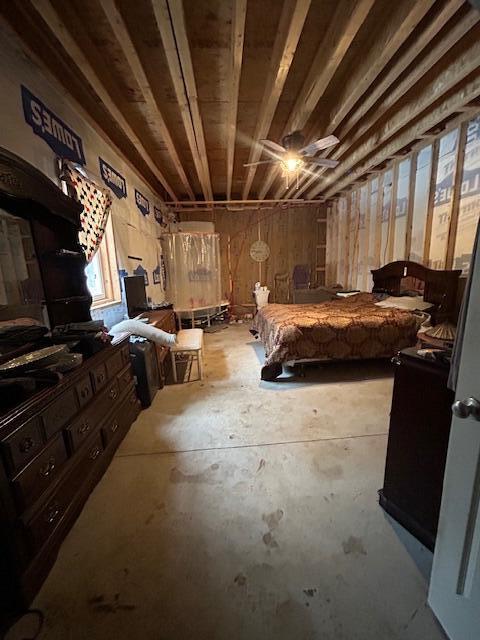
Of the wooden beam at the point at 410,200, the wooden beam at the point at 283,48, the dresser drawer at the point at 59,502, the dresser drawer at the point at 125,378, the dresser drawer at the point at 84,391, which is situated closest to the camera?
the dresser drawer at the point at 59,502

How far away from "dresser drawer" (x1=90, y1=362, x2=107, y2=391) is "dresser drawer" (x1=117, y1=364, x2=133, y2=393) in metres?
0.24

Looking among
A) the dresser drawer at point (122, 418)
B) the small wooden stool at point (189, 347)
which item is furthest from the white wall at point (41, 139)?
the dresser drawer at point (122, 418)

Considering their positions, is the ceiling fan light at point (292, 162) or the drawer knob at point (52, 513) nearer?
the drawer knob at point (52, 513)

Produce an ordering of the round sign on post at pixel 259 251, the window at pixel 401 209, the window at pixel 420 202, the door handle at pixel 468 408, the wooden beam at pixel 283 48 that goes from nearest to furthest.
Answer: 1. the door handle at pixel 468 408
2. the wooden beam at pixel 283 48
3. the window at pixel 420 202
4. the window at pixel 401 209
5. the round sign on post at pixel 259 251

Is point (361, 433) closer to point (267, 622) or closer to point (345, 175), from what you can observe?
point (267, 622)

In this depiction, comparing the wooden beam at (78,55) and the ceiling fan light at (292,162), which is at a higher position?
the wooden beam at (78,55)

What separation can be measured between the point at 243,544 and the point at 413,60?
3458 mm

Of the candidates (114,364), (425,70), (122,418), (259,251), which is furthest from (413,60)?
(259,251)

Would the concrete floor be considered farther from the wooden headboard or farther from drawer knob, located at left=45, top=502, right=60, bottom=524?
the wooden headboard

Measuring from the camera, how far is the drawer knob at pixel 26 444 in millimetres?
1017

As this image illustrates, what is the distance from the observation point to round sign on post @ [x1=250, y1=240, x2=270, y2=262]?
6316 millimetres

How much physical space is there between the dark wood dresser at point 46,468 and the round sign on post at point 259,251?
512cm

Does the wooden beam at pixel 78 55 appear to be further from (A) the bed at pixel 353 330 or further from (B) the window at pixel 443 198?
(B) the window at pixel 443 198

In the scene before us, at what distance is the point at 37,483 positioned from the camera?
3.58 ft
